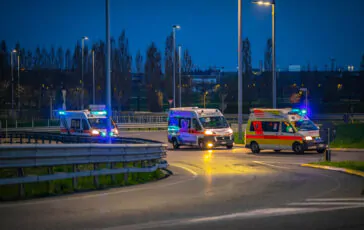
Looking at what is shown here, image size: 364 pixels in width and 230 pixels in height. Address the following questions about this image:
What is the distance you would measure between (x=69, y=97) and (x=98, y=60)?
987 cm

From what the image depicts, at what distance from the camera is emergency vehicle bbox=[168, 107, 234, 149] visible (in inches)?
1286

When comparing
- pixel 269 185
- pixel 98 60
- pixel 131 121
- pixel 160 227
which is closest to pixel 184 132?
pixel 269 185

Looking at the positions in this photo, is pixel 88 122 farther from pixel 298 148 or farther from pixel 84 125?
pixel 298 148

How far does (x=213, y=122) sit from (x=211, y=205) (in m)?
21.0

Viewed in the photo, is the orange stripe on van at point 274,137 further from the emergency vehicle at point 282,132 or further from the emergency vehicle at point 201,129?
the emergency vehicle at point 201,129

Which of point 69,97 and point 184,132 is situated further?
point 69,97

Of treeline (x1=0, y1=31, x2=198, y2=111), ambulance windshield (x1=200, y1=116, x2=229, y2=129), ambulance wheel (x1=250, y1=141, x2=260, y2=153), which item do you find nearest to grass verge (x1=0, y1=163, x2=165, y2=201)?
ambulance wheel (x1=250, y1=141, x2=260, y2=153)

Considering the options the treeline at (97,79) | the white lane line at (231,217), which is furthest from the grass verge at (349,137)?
the treeline at (97,79)

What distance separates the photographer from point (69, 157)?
46.5 feet

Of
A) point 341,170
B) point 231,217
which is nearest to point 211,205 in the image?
point 231,217

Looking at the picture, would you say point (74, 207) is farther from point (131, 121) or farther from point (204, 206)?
point (131, 121)

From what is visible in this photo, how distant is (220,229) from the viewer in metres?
9.54

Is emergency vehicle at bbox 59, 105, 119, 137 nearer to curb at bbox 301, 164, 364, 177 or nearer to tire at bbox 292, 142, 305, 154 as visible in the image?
A: tire at bbox 292, 142, 305, 154

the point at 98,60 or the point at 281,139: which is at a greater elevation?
the point at 98,60
